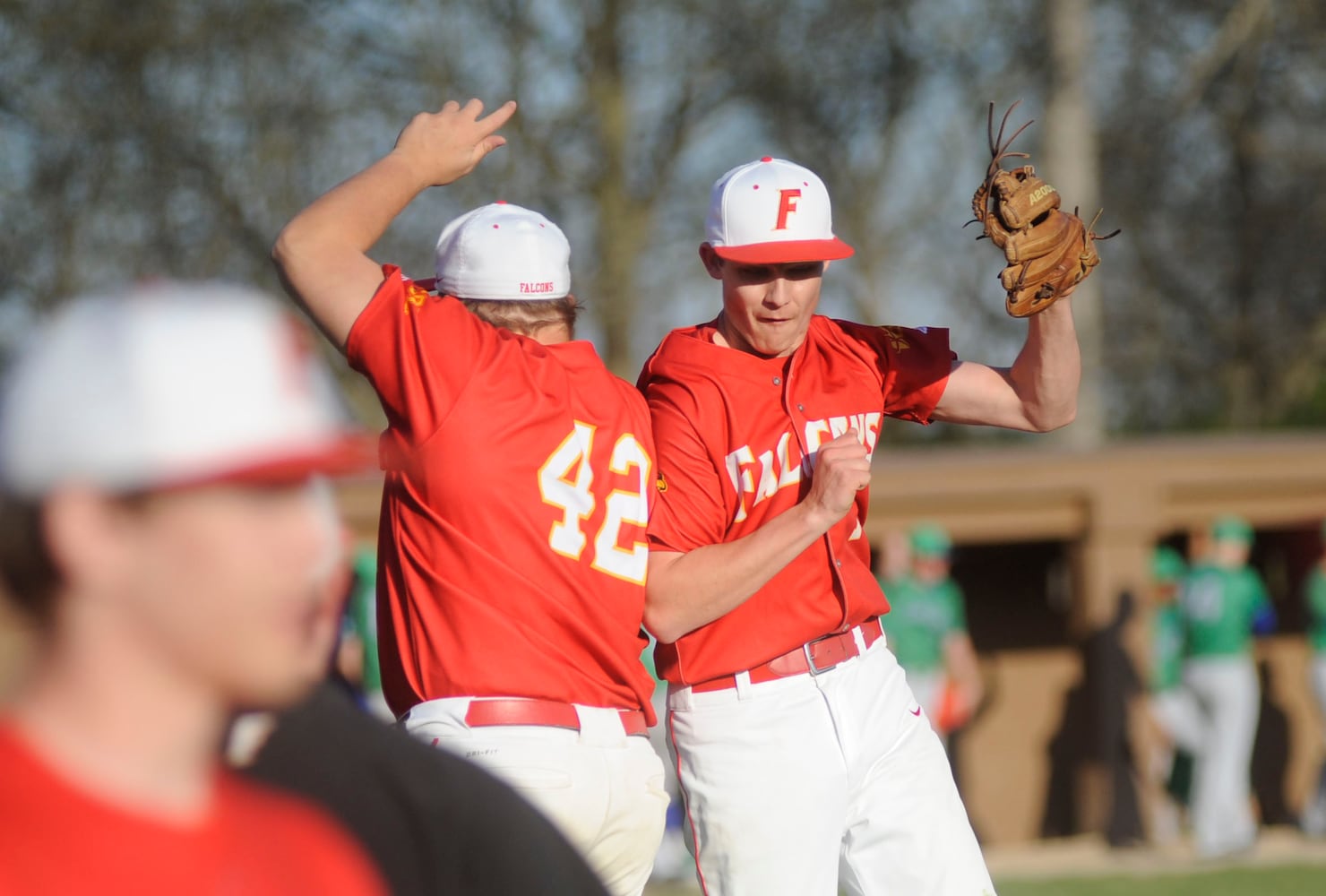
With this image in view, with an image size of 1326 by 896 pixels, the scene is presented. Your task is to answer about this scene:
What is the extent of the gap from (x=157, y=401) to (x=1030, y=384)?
2935mm

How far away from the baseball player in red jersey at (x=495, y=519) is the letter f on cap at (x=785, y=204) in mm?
559

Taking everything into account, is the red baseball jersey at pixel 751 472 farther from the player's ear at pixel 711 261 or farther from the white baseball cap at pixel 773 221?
the white baseball cap at pixel 773 221

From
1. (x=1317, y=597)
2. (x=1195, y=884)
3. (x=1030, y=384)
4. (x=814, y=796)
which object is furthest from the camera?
(x=1317, y=597)

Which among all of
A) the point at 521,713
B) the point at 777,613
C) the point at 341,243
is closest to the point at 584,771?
the point at 521,713

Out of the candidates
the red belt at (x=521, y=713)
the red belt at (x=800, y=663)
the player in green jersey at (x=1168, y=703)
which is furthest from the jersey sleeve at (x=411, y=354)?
the player in green jersey at (x=1168, y=703)

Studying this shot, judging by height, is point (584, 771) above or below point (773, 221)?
below

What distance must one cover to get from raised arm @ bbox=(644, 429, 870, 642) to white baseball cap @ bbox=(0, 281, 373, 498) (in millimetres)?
2090

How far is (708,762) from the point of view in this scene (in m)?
3.49

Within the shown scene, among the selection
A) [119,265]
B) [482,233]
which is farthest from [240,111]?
[482,233]

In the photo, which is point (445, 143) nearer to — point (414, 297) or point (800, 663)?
Answer: point (414, 297)

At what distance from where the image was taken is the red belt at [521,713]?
2.98m

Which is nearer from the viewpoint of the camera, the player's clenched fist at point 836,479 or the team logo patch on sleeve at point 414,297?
the team logo patch on sleeve at point 414,297

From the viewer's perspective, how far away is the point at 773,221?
11.5ft

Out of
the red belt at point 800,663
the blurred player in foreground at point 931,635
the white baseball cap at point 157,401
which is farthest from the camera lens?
the blurred player in foreground at point 931,635
